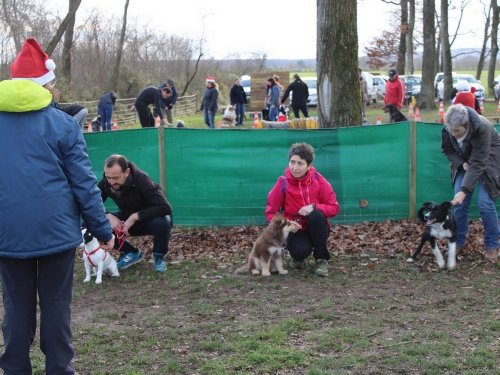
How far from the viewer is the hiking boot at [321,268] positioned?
6652mm

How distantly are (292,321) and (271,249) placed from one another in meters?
1.41

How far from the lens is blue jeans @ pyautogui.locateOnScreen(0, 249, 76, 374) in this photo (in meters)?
3.69

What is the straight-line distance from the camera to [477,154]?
22.0 feet

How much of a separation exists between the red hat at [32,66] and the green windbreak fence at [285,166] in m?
4.74

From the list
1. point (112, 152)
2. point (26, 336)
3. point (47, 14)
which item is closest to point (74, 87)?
point (47, 14)

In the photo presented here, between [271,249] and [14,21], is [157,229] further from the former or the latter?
[14,21]

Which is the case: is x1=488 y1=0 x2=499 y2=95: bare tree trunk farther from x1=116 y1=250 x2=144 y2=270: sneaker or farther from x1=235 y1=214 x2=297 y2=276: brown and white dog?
x1=116 y1=250 x2=144 y2=270: sneaker

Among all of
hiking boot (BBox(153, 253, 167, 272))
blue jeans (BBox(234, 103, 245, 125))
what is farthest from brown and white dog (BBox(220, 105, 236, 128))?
hiking boot (BBox(153, 253, 167, 272))

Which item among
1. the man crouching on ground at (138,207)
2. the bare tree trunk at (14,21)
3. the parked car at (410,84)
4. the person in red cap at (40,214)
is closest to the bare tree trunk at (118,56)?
the bare tree trunk at (14,21)

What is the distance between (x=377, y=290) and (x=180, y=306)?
71.8 inches

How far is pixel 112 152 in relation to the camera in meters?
8.95

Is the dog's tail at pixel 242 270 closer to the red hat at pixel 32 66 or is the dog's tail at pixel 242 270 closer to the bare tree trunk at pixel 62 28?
the red hat at pixel 32 66

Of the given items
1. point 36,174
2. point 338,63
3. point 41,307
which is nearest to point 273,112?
point 338,63

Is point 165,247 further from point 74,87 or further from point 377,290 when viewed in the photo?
point 74,87
